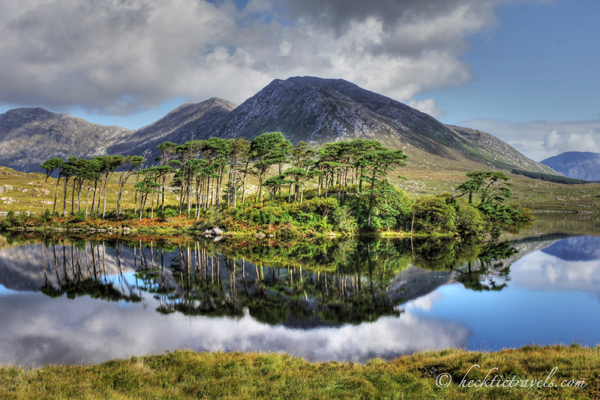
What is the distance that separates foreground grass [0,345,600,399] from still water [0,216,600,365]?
208 cm

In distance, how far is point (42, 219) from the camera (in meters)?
64.1

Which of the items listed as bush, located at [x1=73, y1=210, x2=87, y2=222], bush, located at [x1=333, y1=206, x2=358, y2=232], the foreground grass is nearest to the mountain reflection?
the foreground grass

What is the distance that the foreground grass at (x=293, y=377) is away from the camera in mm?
8617

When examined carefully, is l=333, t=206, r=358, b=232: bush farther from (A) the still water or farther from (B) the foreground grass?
(B) the foreground grass

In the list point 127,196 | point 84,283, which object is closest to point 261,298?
point 84,283

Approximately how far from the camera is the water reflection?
14.6 meters

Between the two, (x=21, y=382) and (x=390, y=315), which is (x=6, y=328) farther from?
(x=390, y=315)

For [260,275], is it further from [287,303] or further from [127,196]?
[127,196]

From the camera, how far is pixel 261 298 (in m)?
21.1

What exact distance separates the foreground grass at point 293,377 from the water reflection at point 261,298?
2.24m

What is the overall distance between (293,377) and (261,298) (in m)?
11.2

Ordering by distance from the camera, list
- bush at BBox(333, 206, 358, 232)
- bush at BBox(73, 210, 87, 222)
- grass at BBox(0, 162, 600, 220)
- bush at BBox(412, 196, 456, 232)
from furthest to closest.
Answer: grass at BBox(0, 162, 600, 220)
bush at BBox(73, 210, 87, 222)
bush at BBox(412, 196, 456, 232)
bush at BBox(333, 206, 358, 232)

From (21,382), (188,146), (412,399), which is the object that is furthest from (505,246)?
(188,146)

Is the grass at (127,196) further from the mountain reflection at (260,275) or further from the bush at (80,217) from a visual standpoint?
the mountain reflection at (260,275)
